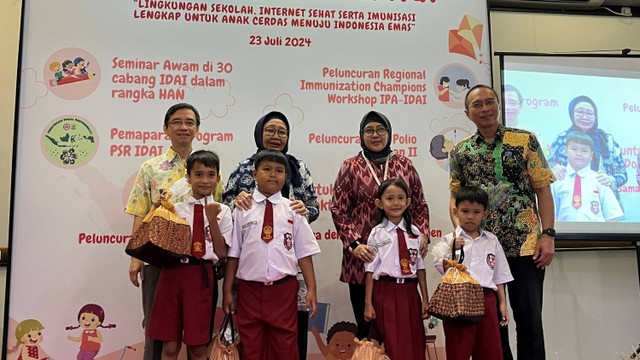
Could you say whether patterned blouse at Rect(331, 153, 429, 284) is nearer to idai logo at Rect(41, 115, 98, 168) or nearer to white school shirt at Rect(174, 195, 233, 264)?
white school shirt at Rect(174, 195, 233, 264)

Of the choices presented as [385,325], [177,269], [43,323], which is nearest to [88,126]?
[43,323]

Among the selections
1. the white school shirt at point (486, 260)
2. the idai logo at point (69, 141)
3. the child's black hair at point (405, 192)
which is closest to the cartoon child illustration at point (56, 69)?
the idai logo at point (69, 141)

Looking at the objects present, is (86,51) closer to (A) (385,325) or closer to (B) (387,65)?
(B) (387,65)

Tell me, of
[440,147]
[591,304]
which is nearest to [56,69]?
[440,147]

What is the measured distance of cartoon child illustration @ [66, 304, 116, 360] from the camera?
9.73ft

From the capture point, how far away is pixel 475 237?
2.32 meters

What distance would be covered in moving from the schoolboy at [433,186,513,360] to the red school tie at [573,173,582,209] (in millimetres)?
1394

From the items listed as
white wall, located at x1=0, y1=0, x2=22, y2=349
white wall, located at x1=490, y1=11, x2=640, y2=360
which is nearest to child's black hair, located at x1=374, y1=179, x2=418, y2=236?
white wall, located at x1=490, y1=11, x2=640, y2=360

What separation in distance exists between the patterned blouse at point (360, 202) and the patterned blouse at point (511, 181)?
0.29 meters

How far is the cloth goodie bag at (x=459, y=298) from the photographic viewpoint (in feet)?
6.96

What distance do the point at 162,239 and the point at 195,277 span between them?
0.80 feet

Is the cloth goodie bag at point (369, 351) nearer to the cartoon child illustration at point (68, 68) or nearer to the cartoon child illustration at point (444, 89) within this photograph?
the cartoon child illustration at point (444, 89)

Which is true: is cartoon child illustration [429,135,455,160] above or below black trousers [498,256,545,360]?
above

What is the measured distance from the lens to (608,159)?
3439mm
